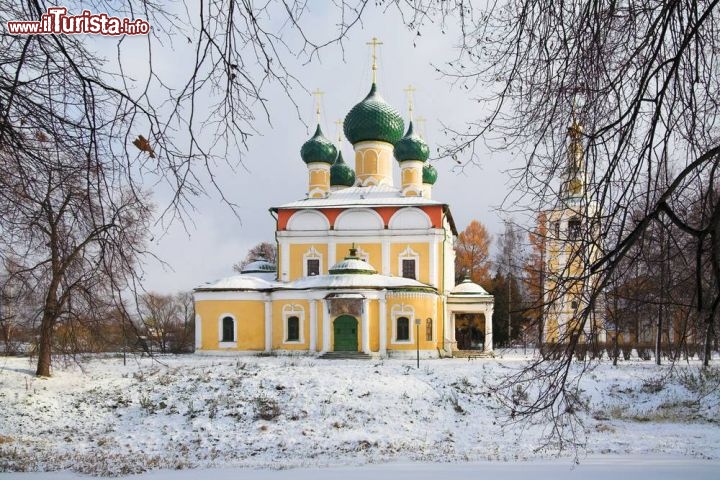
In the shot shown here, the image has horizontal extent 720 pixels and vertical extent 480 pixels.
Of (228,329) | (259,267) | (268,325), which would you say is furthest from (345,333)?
(259,267)

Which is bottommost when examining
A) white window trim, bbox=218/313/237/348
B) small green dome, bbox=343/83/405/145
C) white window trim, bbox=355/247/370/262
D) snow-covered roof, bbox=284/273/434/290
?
white window trim, bbox=218/313/237/348

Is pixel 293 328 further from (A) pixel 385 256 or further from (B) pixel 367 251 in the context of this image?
Result: (A) pixel 385 256

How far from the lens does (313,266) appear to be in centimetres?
2445

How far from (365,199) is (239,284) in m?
5.78

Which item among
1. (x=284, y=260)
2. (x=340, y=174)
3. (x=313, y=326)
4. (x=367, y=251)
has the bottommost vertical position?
(x=313, y=326)

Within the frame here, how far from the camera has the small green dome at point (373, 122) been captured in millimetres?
26141

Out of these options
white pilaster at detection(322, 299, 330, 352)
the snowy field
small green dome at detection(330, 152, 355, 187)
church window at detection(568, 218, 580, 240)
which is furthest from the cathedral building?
church window at detection(568, 218, 580, 240)

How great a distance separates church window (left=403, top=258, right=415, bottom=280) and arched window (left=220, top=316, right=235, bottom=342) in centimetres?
647

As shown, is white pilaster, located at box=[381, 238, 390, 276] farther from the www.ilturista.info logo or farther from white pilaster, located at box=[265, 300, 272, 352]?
the www.ilturista.info logo

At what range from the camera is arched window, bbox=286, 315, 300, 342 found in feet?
73.5

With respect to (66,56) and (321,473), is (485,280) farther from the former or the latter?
(66,56)

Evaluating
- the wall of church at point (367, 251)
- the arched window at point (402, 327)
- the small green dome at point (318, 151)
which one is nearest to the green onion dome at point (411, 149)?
the small green dome at point (318, 151)

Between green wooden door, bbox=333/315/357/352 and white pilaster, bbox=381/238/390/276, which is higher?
white pilaster, bbox=381/238/390/276

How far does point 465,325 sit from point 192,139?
31.0m
